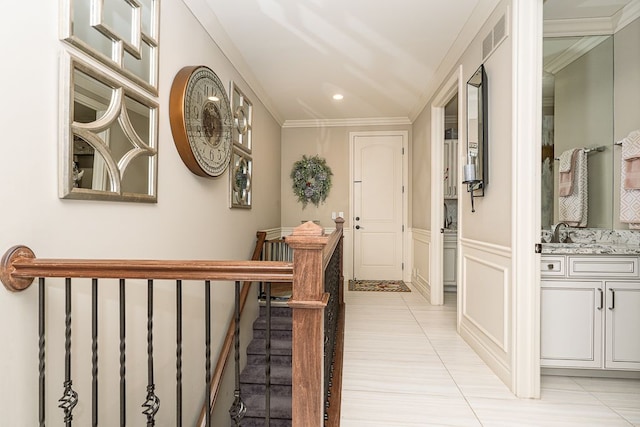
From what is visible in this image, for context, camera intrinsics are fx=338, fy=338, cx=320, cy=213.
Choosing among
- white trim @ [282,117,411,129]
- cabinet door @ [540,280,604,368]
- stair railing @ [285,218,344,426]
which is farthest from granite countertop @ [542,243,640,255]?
white trim @ [282,117,411,129]

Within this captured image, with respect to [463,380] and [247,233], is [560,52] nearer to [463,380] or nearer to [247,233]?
[463,380]

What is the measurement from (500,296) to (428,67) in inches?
95.8

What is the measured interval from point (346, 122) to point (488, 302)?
3.78 metres

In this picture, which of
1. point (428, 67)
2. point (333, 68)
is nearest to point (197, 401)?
point (333, 68)

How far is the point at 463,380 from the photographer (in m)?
2.27

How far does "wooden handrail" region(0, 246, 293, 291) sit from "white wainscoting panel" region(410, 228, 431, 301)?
11.5 feet

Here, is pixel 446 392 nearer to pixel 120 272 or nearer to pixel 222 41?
pixel 120 272

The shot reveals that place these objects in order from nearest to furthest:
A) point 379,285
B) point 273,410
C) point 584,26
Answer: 1. point 584,26
2. point 273,410
3. point 379,285

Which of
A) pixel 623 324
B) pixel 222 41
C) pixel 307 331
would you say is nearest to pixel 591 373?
pixel 623 324

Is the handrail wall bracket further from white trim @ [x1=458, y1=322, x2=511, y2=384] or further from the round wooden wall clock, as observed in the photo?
white trim @ [x1=458, y1=322, x2=511, y2=384]

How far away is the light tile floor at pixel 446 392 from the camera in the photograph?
1.85 meters

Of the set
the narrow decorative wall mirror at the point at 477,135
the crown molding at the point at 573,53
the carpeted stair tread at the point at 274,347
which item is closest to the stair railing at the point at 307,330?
the narrow decorative wall mirror at the point at 477,135

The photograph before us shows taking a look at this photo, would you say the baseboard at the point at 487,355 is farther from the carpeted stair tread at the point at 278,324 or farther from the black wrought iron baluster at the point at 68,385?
the black wrought iron baluster at the point at 68,385

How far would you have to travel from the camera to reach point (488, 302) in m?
2.52
